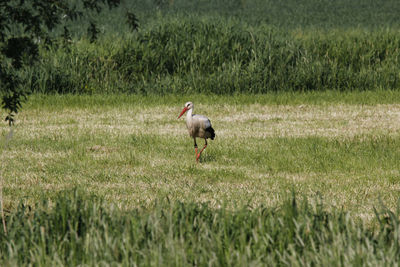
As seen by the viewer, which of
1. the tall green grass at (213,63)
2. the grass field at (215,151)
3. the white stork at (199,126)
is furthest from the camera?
the tall green grass at (213,63)

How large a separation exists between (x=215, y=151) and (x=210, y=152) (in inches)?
3.6

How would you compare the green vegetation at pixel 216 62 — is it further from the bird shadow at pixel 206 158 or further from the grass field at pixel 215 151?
the bird shadow at pixel 206 158

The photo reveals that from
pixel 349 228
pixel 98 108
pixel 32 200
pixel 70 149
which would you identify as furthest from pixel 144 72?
pixel 349 228

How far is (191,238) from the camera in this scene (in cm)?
390

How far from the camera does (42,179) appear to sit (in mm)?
7328

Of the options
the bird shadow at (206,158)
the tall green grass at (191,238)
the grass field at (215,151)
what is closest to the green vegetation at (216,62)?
the grass field at (215,151)

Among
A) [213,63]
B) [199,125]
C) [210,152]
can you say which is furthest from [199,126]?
[213,63]

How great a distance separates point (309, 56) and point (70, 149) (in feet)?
30.6

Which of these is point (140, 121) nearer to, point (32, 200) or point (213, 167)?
point (213, 167)

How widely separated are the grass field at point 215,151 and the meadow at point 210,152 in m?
0.04

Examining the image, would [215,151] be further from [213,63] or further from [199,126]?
[213,63]

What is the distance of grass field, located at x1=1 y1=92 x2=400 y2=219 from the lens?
6688 mm

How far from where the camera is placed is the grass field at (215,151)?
669cm

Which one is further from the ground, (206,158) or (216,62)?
(216,62)
